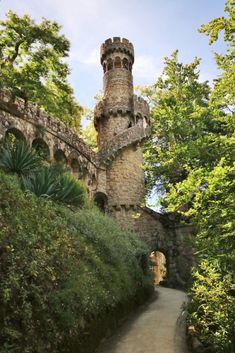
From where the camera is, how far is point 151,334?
8.75m

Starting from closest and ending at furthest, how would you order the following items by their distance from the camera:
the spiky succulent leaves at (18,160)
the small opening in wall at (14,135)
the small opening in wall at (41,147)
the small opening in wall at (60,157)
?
the spiky succulent leaves at (18,160)
the small opening in wall at (14,135)
the small opening in wall at (41,147)
the small opening in wall at (60,157)

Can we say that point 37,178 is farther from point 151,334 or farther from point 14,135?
point 151,334

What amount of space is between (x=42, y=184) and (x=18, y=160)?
1446 millimetres

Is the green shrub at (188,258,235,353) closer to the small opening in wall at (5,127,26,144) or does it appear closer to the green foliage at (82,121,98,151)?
the small opening in wall at (5,127,26,144)

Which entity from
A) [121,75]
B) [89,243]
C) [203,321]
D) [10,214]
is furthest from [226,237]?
[121,75]

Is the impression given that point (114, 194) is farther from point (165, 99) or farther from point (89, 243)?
point (89, 243)

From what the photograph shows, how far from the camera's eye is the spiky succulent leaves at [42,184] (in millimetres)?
9148

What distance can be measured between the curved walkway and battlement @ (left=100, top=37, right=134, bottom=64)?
2095cm

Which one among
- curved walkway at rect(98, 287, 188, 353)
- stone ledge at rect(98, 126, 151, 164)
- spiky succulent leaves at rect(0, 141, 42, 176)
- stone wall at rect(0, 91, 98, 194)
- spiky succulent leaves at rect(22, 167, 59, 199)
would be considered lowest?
curved walkway at rect(98, 287, 188, 353)

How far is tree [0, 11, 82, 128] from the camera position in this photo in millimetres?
19844

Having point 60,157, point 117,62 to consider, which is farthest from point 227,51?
point 117,62

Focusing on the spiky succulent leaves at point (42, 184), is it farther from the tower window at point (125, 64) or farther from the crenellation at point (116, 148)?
the tower window at point (125, 64)

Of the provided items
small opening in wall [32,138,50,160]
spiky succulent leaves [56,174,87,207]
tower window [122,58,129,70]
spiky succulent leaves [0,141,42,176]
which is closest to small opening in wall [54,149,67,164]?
small opening in wall [32,138,50,160]

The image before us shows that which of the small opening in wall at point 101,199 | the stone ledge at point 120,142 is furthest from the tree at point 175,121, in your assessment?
the small opening in wall at point 101,199
